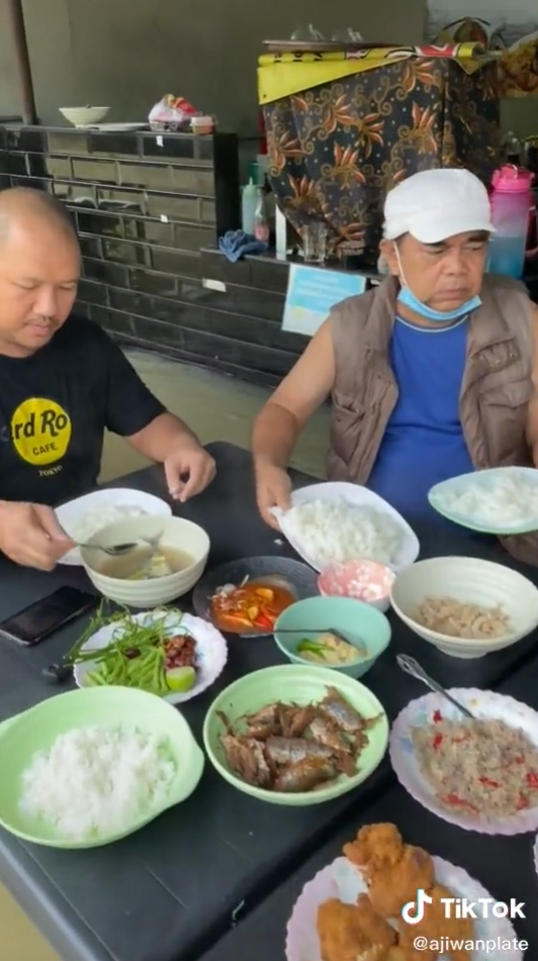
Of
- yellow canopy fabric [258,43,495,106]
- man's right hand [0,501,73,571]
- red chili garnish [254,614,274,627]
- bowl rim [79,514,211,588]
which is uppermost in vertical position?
yellow canopy fabric [258,43,495,106]

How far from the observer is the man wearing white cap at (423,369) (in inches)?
67.5

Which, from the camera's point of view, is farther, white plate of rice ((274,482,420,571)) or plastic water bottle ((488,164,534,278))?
plastic water bottle ((488,164,534,278))

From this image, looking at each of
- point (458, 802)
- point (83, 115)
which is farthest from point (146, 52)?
point (458, 802)

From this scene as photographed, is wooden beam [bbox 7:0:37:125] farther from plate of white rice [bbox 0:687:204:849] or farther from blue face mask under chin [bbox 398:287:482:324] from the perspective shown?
plate of white rice [bbox 0:687:204:849]

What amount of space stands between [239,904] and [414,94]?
3.01 meters

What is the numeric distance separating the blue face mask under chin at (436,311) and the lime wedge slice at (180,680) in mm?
1052

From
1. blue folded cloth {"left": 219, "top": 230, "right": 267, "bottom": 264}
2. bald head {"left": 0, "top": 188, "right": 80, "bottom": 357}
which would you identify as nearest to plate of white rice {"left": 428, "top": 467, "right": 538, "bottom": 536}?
bald head {"left": 0, "top": 188, "right": 80, "bottom": 357}

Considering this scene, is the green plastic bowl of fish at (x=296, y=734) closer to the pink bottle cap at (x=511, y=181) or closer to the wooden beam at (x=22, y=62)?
the pink bottle cap at (x=511, y=181)

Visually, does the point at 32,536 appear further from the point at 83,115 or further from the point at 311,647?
the point at 83,115

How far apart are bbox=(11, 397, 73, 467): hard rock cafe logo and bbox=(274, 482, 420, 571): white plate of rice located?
54cm

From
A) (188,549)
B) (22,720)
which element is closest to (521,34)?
(188,549)

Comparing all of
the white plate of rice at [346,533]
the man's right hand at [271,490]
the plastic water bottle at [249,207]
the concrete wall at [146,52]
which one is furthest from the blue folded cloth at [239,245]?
the white plate of rice at [346,533]

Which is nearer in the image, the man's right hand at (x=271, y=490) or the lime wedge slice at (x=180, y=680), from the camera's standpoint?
the lime wedge slice at (x=180, y=680)

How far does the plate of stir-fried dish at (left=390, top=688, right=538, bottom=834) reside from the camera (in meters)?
0.87
